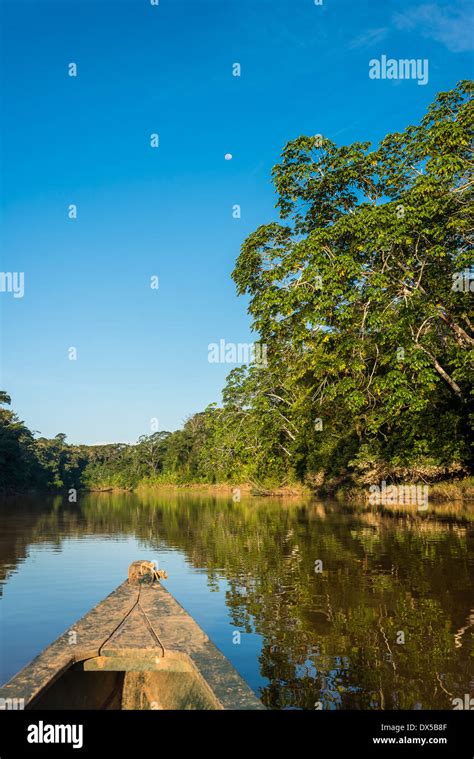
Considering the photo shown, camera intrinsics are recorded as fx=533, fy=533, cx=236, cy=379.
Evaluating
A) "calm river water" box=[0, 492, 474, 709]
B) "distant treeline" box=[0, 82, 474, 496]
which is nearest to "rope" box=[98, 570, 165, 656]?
"calm river water" box=[0, 492, 474, 709]

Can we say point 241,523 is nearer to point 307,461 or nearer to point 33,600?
point 33,600

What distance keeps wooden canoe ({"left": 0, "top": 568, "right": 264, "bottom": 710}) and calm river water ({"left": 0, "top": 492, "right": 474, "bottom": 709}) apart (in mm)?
859

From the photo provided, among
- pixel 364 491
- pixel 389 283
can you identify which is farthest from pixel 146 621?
pixel 364 491

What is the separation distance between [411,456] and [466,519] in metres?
6.89

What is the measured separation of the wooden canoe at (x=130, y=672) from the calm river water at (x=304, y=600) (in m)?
0.86

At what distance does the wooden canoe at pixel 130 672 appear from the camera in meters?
3.96

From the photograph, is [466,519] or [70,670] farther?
[466,519]

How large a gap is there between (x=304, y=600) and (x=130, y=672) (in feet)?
13.1

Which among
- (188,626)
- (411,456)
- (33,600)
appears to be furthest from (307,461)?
(188,626)

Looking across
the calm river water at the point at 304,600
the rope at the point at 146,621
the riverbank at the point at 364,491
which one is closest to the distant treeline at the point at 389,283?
the riverbank at the point at 364,491

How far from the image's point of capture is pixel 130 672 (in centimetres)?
536

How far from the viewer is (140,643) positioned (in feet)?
16.6

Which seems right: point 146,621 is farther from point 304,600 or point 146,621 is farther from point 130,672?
point 304,600

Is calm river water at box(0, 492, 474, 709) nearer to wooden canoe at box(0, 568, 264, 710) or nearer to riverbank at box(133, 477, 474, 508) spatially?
wooden canoe at box(0, 568, 264, 710)
